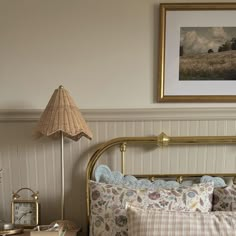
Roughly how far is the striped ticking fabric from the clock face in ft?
2.02

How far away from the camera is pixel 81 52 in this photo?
1.80 m

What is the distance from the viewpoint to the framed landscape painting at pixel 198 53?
175cm

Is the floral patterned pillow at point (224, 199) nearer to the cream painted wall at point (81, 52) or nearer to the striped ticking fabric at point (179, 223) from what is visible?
the striped ticking fabric at point (179, 223)

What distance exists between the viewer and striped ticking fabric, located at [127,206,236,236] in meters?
1.33

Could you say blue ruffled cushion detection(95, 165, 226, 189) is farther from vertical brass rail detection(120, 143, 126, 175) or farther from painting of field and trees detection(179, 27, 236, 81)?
painting of field and trees detection(179, 27, 236, 81)

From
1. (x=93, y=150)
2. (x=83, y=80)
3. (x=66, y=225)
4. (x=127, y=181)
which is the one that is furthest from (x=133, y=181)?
(x=83, y=80)

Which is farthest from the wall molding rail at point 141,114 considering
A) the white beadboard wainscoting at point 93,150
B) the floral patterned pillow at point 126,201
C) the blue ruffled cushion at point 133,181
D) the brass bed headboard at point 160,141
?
the floral patterned pillow at point 126,201

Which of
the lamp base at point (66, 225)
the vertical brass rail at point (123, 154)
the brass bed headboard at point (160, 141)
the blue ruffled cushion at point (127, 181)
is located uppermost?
the brass bed headboard at point (160, 141)

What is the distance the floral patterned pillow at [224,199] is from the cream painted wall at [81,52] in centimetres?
49

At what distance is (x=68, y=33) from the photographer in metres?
1.78

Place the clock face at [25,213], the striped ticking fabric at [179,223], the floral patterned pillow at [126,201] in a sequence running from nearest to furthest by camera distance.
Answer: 1. the striped ticking fabric at [179,223]
2. the floral patterned pillow at [126,201]
3. the clock face at [25,213]

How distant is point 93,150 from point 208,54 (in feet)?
2.73

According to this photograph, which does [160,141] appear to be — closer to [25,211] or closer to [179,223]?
[179,223]

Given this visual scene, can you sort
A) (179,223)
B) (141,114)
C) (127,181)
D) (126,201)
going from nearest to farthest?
(179,223) → (126,201) → (127,181) → (141,114)
